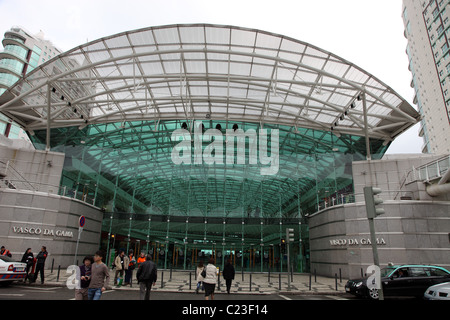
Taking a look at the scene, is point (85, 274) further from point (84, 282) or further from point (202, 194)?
point (202, 194)

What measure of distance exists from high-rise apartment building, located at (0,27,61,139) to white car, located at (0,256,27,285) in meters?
66.8

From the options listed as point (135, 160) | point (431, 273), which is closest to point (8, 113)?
point (135, 160)

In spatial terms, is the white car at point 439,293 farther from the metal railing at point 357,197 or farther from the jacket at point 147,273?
the metal railing at point 357,197

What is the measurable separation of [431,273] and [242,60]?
1755 cm

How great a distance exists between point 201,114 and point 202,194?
7.93 meters

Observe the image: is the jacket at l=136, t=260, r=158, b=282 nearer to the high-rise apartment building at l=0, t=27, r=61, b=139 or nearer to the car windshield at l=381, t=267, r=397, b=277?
the car windshield at l=381, t=267, r=397, b=277

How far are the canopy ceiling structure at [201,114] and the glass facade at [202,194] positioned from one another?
0.10 metres

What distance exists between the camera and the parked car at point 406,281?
12.1m

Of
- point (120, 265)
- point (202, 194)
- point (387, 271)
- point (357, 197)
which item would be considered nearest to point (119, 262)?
point (120, 265)

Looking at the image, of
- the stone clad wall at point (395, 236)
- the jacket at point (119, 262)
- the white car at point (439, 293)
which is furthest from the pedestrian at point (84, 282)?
the stone clad wall at point (395, 236)

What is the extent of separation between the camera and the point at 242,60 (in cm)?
2283

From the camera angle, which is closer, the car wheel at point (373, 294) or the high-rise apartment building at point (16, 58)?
the car wheel at point (373, 294)
